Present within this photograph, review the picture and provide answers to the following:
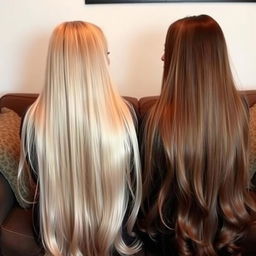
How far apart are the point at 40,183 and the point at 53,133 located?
0.68 feet

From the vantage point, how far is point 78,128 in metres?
1.17

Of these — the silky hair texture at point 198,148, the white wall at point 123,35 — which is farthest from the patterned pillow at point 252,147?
the white wall at point 123,35

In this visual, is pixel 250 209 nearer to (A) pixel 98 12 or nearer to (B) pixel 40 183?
(B) pixel 40 183

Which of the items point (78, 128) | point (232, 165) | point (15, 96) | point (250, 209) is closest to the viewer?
point (78, 128)

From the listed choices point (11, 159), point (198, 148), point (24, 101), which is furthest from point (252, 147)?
point (24, 101)

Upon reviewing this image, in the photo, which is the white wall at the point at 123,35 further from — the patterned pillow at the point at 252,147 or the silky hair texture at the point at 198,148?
the silky hair texture at the point at 198,148

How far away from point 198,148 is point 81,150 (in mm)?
433

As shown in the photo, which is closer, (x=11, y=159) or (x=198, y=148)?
(x=198, y=148)

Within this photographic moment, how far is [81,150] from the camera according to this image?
3.93 feet

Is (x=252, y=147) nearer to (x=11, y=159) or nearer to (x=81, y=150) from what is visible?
(x=81, y=150)

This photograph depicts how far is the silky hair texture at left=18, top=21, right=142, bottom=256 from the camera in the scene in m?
1.16

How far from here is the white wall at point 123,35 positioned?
6.12 feet

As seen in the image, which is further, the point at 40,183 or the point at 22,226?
the point at 22,226

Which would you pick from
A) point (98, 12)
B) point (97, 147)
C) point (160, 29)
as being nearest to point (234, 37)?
point (160, 29)
